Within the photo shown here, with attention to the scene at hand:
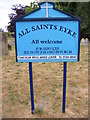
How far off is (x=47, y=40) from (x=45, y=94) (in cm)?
170

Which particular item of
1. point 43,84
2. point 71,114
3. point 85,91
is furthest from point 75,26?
point 43,84

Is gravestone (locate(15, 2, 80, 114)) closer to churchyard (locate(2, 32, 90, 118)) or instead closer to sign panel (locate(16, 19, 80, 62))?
sign panel (locate(16, 19, 80, 62))

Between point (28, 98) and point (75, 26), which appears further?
point (28, 98)

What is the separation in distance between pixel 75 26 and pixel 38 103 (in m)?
1.89

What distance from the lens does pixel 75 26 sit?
348 cm

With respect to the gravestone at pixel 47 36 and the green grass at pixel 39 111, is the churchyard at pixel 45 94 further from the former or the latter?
the gravestone at pixel 47 36

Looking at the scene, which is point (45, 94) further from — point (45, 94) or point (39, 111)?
point (39, 111)

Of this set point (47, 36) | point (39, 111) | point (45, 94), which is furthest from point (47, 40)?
point (45, 94)

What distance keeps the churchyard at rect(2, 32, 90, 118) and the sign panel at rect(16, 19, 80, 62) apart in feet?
3.58

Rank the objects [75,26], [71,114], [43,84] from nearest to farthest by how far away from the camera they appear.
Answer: [75,26] → [71,114] → [43,84]

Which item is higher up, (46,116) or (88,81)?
(88,81)

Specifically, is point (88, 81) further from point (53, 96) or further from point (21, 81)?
point (21, 81)

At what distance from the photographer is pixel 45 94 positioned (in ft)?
15.5

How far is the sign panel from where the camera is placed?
3.48 metres
